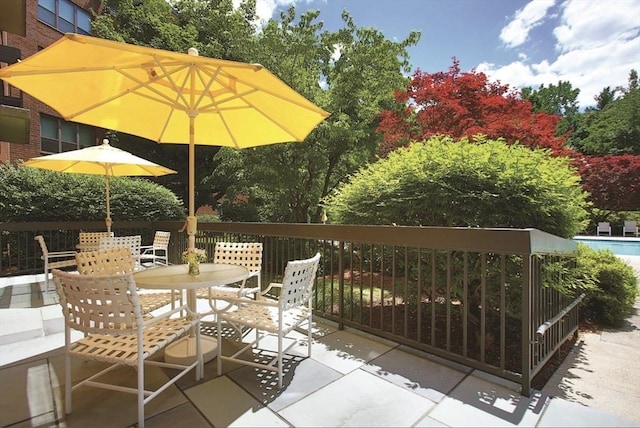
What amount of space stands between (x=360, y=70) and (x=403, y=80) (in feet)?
3.74

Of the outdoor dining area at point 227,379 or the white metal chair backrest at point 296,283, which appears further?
the white metal chair backrest at point 296,283

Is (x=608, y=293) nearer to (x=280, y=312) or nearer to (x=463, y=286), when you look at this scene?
(x=463, y=286)

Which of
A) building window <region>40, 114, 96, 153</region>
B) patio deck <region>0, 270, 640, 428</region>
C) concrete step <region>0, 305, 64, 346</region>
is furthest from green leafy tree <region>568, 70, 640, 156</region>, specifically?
building window <region>40, 114, 96, 153</region>

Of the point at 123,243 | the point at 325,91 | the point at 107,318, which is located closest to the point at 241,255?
the point at 107,318

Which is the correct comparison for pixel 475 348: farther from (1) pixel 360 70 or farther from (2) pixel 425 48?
(2) pixel 425 48

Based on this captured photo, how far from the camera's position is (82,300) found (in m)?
1.78

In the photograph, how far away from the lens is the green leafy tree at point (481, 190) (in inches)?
110

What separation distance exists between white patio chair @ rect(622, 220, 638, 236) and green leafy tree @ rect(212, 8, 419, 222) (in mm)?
18434

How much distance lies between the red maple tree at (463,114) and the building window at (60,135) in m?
12.9

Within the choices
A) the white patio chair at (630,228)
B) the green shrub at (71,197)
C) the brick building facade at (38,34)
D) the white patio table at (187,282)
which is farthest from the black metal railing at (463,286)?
the white patio chair at (630,228)

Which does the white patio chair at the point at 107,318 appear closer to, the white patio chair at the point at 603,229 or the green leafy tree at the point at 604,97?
the white patio chair at the point at 603,229

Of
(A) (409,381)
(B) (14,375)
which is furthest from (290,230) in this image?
(B) (14,375)

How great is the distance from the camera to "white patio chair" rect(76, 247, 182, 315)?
107 inches

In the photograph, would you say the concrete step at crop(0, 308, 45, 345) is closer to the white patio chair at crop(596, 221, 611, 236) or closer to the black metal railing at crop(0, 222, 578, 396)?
the black metal railing at crop(0, 222, 578, 396)
